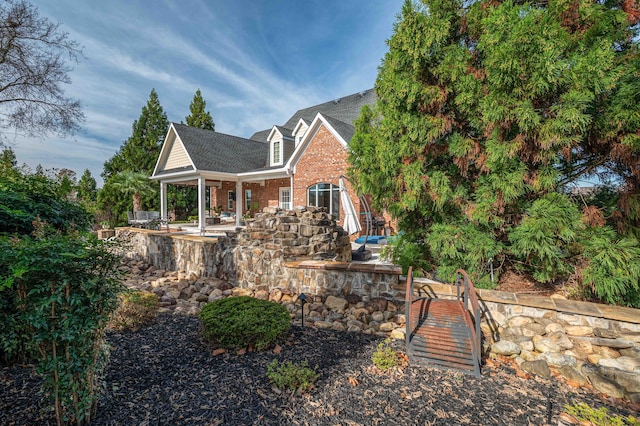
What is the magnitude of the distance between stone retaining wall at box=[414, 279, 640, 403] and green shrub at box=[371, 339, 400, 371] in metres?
1.24

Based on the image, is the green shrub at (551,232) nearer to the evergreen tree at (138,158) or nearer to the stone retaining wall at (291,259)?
the stone retaining wall at (291,259)

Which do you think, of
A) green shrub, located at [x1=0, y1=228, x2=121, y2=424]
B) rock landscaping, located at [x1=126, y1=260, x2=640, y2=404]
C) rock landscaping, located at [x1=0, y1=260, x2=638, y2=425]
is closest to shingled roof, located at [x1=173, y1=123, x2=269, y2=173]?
rock landscaping, located at [x1=126, y1=260, x2=640, y2=404]

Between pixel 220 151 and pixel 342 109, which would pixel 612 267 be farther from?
pixel 342 109

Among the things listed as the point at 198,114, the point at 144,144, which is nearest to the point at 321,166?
the point at 144,144

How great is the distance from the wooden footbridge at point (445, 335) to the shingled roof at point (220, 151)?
1273 cm

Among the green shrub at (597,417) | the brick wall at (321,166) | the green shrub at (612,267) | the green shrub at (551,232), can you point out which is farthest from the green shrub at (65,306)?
the brick wall at (321,166)

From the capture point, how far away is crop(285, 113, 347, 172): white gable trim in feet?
39.3

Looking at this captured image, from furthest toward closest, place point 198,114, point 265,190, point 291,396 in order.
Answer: point 198,114 < point 265,190 < point 291,396

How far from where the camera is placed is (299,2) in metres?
9.28

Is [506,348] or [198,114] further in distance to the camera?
[198,114]

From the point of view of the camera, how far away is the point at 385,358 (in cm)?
314

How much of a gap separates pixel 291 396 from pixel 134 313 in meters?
2.78

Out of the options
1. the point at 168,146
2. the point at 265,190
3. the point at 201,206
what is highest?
the point at 168,146

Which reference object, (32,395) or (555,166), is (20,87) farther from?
(555,166)
